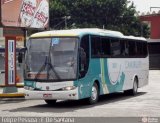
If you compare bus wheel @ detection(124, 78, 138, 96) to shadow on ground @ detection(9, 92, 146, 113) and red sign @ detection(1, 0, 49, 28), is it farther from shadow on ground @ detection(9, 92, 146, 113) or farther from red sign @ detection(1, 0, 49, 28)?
red sign @ detection(1, 0, 49, 28)

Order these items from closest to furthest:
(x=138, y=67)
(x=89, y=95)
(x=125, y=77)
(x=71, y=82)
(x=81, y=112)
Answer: (x=81, y=112), (x=71, y=82), (x=89, y=95), (x=125, y=77), (x=138, y=67)

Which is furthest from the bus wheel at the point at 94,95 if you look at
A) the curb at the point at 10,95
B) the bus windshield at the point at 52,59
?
the curb at the point at 10,95

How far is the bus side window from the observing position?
17.9 meters

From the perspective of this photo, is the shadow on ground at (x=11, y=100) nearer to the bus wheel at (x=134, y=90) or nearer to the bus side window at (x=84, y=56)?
the bus side window at (x=84, y=56)

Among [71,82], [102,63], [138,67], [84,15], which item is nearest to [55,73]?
[71,82]

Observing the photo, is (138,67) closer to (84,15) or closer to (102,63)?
(102,63)

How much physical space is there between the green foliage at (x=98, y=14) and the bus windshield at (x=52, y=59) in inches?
2092

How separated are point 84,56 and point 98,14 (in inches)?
2171

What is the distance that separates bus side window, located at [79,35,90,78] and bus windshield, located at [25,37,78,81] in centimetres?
23

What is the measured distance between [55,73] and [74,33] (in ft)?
5.33

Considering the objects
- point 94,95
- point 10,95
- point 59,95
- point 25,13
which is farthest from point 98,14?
point 59,95

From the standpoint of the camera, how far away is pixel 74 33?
18.1m

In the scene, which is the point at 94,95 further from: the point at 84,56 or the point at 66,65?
the point at 66,65

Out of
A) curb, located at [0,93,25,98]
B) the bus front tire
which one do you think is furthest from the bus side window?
curb, located at [0,93,25,98]
